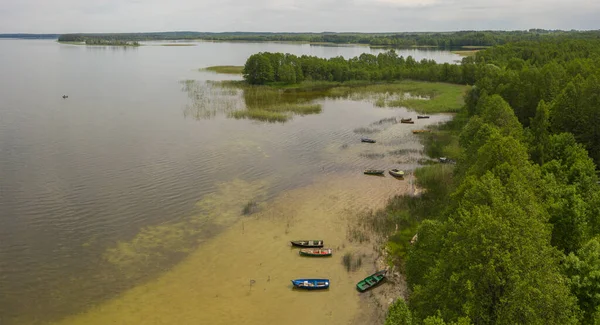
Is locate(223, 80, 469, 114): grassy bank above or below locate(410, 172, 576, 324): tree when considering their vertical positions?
above

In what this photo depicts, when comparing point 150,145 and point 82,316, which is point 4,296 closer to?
point 82,316

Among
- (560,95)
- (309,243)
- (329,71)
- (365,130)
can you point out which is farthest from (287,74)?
(309,243)

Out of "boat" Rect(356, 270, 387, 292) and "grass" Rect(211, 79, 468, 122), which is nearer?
"boat" Rect(356, 270, 387, 292)

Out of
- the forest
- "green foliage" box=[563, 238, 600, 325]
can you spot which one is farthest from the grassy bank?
"green foliage" box=[563, 238, 600, 325]

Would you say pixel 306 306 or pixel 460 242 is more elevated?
pixel 460 242

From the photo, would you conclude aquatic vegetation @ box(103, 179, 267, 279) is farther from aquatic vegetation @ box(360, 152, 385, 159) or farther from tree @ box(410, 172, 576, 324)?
tree @ box(410, 172, 576, 324)

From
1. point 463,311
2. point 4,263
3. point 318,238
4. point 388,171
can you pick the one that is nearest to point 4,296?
point 4,263
